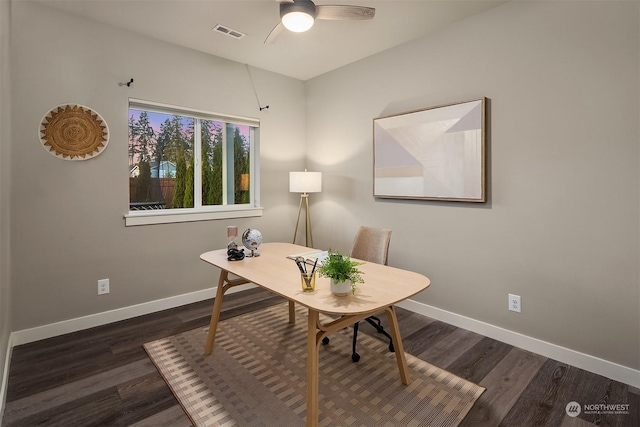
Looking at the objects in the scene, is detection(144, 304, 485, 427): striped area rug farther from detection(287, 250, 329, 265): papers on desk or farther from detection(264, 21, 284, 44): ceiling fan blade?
detection(264, 21, 284, 44): ceiling fan blade

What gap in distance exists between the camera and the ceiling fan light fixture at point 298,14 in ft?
6.73

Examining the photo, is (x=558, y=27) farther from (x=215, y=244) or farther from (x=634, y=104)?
(x=215, y=244)

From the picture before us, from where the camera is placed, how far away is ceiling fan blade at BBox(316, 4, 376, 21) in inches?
81.0

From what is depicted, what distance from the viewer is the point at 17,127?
2414 mm

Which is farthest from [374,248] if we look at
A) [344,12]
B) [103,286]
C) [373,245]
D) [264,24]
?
[103,286]

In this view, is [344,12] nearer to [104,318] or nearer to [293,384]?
[293,384]

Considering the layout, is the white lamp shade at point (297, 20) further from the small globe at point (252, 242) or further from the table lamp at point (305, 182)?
the table lamp at point (305, 182)

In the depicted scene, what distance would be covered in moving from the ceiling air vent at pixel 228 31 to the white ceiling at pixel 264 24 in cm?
5

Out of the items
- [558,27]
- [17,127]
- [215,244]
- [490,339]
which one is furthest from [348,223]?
[17,127]

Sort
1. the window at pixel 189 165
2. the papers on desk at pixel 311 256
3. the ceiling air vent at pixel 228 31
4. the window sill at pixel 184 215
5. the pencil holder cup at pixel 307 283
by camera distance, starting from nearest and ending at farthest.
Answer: the pencil holder cup at pixel 307 283, the papers on desk at pixel 311 256, the ceiling air vent at pixel 228 31, the window sill at pixel 184 215, the window at pixel 189 165

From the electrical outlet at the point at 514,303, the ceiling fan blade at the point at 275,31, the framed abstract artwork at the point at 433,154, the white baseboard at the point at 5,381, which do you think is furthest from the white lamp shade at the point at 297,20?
the white baseboard at the point at 5,381
